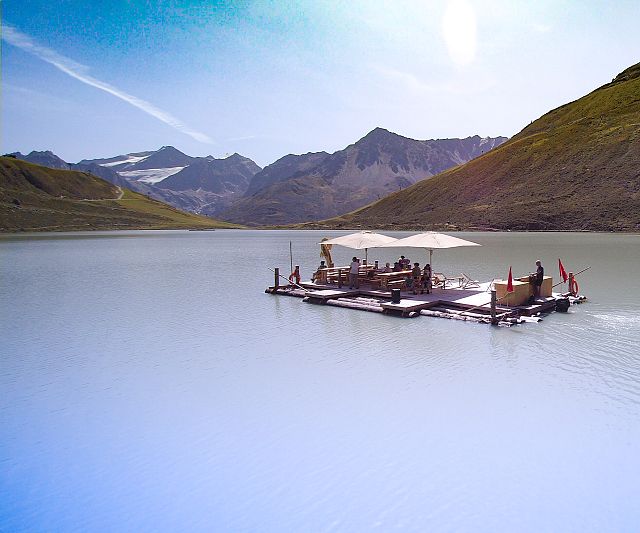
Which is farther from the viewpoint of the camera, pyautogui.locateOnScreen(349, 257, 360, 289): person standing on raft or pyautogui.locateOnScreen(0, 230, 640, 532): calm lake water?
pyautogui.locateOnScreen(349, 257, 360, 289): person standing on raft

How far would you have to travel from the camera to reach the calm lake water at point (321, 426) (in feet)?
27.5

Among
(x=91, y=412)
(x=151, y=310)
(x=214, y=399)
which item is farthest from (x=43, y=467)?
(x=151, y=310)

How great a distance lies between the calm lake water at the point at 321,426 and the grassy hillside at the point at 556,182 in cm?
11530

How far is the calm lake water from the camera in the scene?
27.5 ft

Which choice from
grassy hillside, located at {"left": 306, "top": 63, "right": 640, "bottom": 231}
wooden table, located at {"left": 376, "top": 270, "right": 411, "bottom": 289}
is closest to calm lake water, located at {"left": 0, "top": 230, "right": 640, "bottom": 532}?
wooden table, located at {"left": 376, "top": 270, "right": 411, "bottom": 289}

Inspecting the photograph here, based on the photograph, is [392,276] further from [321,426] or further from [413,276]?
[321,426]

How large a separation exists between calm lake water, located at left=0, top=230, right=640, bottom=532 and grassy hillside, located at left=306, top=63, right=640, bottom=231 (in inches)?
4540

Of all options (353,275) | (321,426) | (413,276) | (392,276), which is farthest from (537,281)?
(321,426)

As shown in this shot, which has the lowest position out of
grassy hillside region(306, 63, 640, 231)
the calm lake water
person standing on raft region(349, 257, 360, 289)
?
the calm lake water

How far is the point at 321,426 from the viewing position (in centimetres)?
1151

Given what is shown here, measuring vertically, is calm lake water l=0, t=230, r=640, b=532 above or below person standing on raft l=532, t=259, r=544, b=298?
below

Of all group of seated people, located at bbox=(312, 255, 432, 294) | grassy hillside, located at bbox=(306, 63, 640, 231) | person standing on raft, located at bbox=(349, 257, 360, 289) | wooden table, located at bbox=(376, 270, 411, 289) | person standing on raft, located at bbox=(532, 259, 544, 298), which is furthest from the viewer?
grassy hillside, located at bbox=(306, 63, 640, 231)

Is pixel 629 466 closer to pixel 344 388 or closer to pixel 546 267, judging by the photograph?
pixel 344 388

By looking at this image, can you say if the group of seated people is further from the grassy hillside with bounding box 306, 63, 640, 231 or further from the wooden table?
the grassy hillside with bounding box 306, 63, 640, 231
